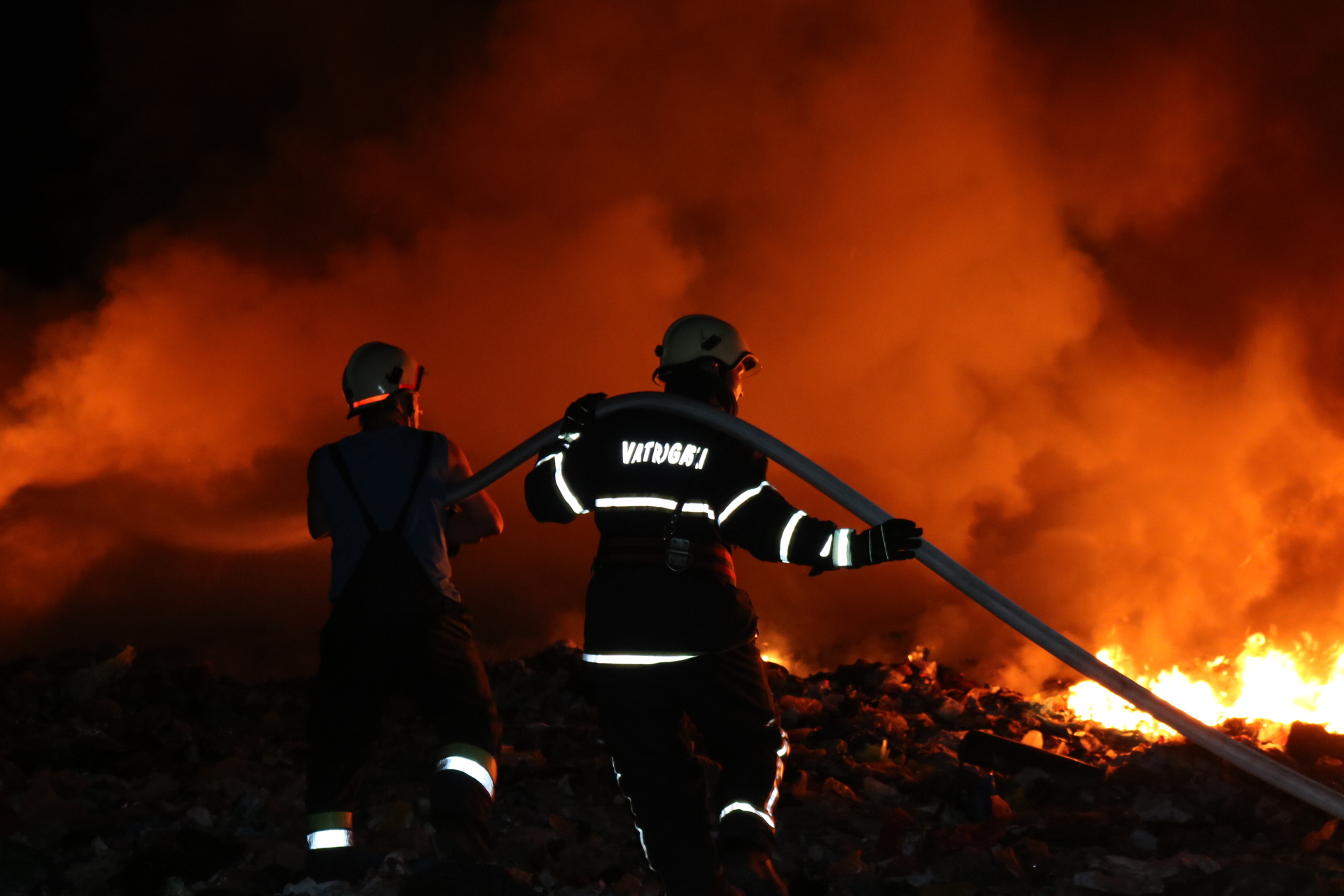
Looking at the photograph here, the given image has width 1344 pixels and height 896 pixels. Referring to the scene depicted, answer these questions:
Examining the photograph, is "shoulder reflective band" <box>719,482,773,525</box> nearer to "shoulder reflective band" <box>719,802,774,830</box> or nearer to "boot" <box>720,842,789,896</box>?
"shoulder reflective band" <box>719,802,774,830</box>

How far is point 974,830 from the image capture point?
381cm

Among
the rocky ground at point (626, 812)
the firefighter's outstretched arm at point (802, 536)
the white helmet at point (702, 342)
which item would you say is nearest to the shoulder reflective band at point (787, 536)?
the firefighter's outstretched arm at point (802, 536)

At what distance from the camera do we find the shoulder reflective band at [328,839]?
3.06 m

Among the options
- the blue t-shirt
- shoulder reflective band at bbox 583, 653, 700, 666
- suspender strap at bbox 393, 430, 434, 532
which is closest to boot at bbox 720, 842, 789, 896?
shoulder reflective band at bbox 583, 653, 700, 666

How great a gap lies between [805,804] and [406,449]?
2.38m

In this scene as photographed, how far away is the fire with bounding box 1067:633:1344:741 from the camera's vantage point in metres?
6.93

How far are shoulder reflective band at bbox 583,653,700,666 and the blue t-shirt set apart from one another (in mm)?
763

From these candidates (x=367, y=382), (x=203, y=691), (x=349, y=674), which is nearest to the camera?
(x=349, y=674)

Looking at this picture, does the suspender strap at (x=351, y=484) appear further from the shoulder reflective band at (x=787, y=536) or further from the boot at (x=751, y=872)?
the boot at (x=751, y=872)

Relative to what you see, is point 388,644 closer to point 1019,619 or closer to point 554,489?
point 554,489

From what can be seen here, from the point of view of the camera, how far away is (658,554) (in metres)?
2.76

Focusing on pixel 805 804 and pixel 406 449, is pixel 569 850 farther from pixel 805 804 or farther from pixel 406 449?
pixel 406 449

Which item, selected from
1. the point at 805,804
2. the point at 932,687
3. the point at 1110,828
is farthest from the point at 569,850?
the point at 932,687

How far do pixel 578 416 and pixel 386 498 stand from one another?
0.70 metres
